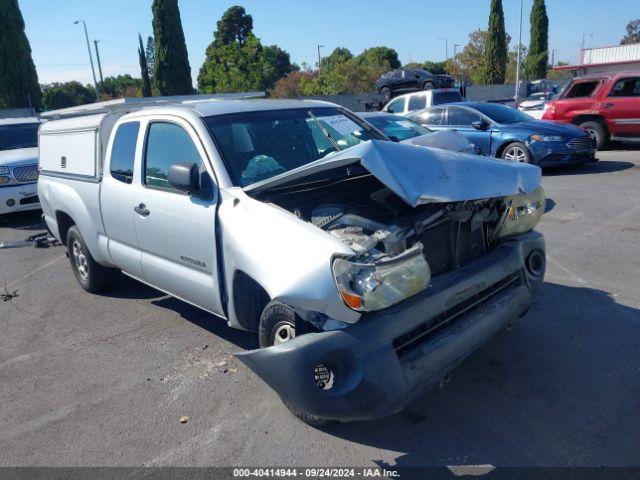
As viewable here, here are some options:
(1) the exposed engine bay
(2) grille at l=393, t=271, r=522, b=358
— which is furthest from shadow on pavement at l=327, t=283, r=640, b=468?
(1) the exposed engine bay

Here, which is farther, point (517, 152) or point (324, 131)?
point (517, 152)

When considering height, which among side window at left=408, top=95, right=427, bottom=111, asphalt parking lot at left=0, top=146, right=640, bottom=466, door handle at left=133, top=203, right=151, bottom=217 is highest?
side window at left=408, top=95, right=427, bottom=111

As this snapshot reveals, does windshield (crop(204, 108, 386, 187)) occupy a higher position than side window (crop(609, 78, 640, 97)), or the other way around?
windshield (crop(204, 108, 386, 187))

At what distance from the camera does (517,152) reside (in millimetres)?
11062

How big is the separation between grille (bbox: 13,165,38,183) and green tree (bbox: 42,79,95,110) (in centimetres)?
6122

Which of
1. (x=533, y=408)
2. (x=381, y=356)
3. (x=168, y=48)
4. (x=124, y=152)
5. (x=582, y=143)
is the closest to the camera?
(x=381, y=356)

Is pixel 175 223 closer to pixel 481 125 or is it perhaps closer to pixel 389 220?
pixel 389 220

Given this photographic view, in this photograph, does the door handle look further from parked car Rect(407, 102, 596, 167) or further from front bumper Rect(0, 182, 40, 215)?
parked car Rect(407, 102, 596, 167)

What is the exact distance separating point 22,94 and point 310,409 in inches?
1481

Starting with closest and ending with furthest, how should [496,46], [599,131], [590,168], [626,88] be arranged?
[590,168], [626,88], [599,131], [496,46]

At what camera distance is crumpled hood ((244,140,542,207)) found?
3006 millimetres

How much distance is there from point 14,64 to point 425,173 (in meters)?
37.7

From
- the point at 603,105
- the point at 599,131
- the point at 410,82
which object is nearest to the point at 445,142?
the point at 603,105

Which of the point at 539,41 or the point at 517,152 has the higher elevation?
the point at 539,41
